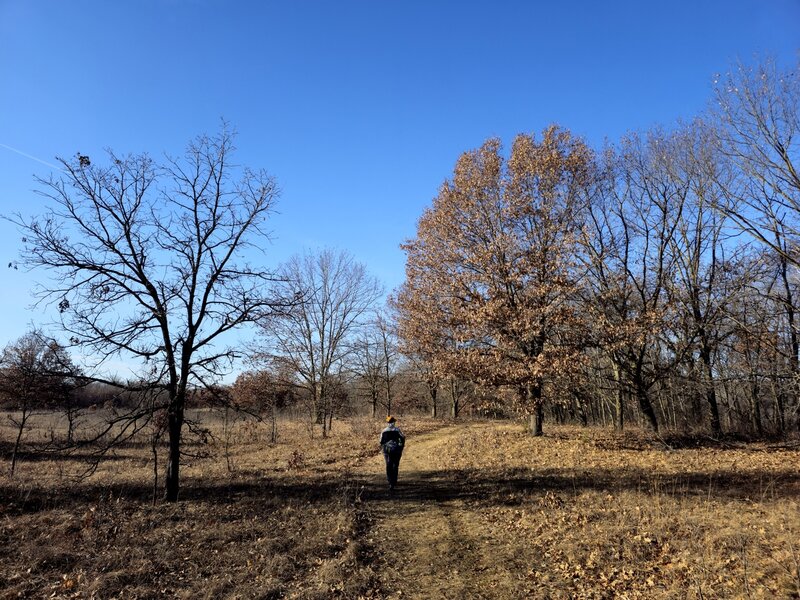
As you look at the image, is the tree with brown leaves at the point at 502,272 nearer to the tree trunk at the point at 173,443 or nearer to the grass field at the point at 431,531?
the grass field at the point at 431,531

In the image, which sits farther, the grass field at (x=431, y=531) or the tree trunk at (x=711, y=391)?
the tree trunk at (x=711, y=391)

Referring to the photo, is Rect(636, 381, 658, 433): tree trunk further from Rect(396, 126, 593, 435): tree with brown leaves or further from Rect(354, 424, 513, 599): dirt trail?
Rect(354, 424, 513, 599): dirt trail

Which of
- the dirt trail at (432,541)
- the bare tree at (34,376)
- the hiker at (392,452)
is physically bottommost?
the dirt trail at (432,541)

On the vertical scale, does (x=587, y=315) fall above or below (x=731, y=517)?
above

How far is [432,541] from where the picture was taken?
803cm

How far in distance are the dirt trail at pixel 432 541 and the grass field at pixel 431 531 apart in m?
0.03

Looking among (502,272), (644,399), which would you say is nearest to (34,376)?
(502,272)

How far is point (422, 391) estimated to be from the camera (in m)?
54.0

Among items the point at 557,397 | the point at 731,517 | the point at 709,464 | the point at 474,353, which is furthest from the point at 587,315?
the point at 731,517

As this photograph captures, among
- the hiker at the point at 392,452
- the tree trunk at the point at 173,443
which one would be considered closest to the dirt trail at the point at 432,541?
the hiker at the point at 392,452

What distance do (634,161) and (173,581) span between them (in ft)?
69.4

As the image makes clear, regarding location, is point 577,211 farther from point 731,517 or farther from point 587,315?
point 731,517

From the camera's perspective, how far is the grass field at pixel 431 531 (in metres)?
6.16

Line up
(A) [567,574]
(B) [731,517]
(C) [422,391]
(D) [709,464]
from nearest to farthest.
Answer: (A) [567,574] < (B) [731,517] < (D) [709,464] < (C) [422,391]
